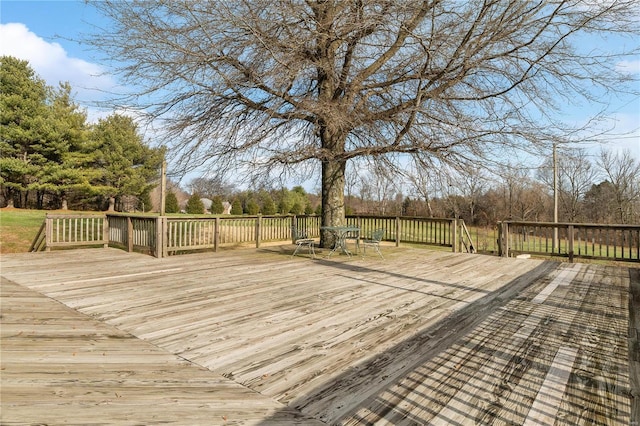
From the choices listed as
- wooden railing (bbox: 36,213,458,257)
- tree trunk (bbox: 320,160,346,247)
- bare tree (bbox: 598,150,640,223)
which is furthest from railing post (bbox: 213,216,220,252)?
bare tree (bbox: 598,150,640,223)

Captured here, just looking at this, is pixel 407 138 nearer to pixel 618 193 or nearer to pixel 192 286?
pixel 192 286

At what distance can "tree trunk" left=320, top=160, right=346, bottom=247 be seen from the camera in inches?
314

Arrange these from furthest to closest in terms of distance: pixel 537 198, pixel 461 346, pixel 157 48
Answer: pixel 537 198, pixel 157 48, pixel 461 346

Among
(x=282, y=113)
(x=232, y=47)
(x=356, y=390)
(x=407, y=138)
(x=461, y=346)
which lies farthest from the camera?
(x=282, y=113)

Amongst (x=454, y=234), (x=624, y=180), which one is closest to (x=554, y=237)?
(x=454, y=234)

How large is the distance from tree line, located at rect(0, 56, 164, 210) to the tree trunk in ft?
40.4

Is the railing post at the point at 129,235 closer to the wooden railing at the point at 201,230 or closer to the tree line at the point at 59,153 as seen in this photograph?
the wooden railing at the point at 201,230

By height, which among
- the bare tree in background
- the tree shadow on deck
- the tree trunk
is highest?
the bare tree in background

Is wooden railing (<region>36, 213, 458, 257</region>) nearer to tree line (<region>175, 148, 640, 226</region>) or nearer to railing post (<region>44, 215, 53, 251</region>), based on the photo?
railing post (<region>44, 215, 53, 251</region>)

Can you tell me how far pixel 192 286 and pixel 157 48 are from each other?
4.05 meters

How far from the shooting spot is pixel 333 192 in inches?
317

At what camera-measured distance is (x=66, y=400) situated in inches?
71.1

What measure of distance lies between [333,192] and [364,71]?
2.67 metres

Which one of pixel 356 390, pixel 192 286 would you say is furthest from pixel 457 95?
pixel 356 390
